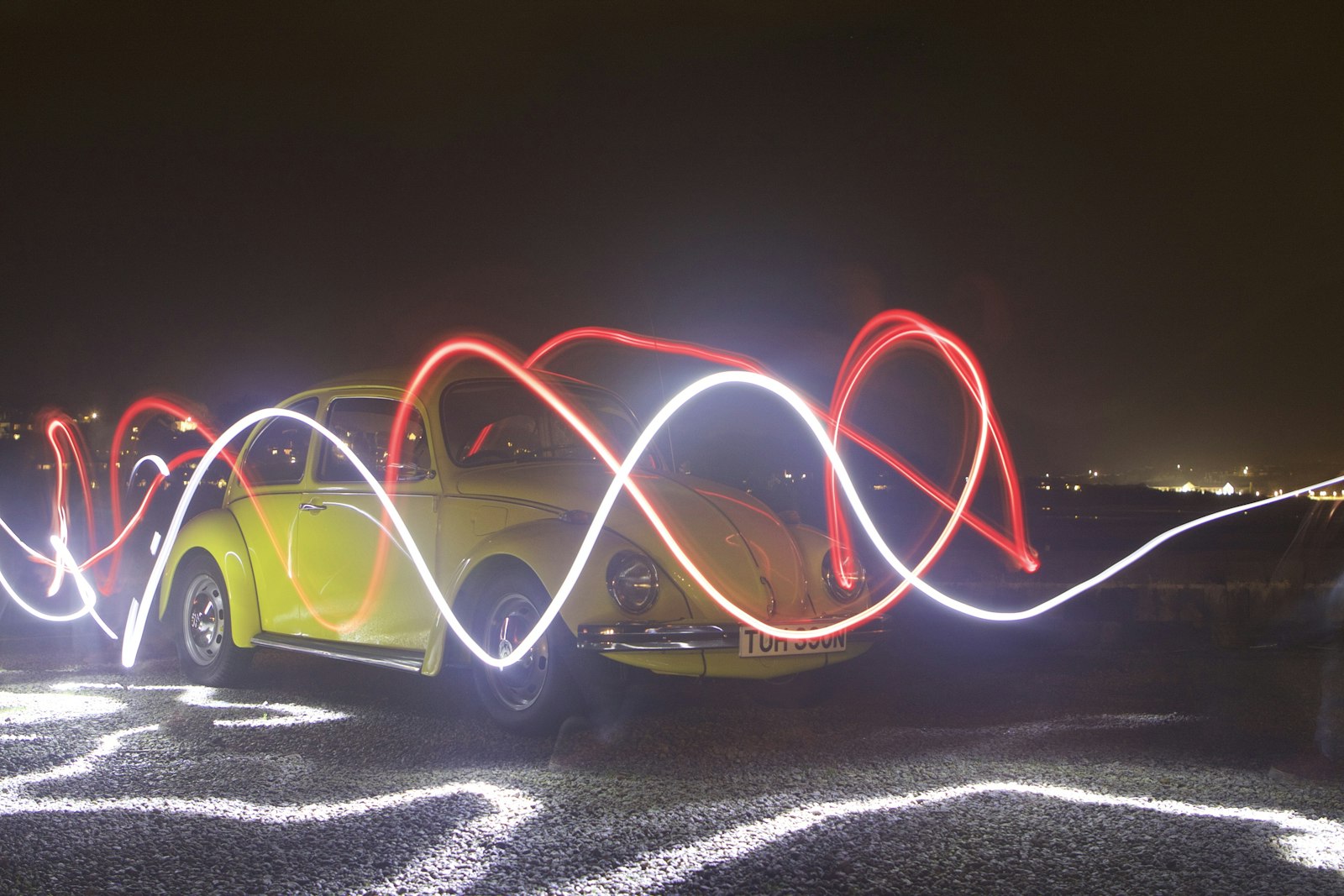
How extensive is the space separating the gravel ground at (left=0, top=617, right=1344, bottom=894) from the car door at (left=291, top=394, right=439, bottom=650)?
514mm

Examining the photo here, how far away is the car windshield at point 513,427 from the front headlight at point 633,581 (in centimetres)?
143

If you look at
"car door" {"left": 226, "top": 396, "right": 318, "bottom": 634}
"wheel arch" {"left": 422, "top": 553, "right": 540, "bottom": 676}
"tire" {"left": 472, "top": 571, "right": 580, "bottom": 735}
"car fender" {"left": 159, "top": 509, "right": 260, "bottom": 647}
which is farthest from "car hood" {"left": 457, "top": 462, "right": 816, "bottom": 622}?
"car fender" {"left": 159, "top": 509, "right": 260, "bottom": 647}

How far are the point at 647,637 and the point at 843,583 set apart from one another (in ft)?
5.14

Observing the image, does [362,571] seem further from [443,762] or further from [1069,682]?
[1069,682]

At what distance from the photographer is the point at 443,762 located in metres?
5.61

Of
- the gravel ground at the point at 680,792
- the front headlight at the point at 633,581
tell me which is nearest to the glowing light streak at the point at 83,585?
the gravel ground at the point at 680,792

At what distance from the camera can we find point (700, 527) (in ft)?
22.0

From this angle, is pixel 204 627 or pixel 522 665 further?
pixel 204 627

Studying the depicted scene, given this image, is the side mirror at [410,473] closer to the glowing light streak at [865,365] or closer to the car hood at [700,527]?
the car hood at [700,527]

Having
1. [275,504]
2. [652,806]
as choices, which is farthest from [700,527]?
[275,504]

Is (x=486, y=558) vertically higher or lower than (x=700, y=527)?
lower

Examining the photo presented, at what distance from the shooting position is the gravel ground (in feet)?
12.8

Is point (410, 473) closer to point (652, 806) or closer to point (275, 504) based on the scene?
point (275, 504)

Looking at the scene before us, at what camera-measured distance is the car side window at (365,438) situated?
7645 mm
